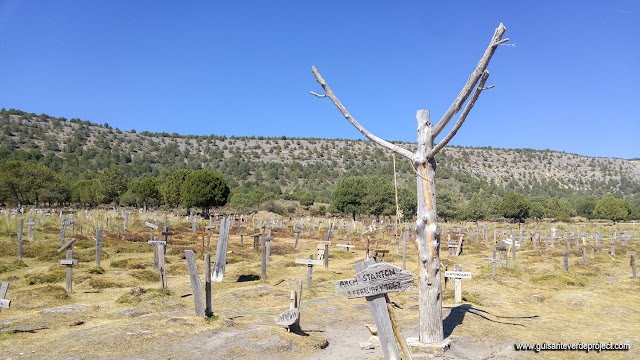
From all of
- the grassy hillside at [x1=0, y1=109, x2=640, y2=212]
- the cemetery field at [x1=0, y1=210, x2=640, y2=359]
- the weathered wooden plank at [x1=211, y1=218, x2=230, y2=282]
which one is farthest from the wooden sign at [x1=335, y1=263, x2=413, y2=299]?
the grassy hillside at [x1=0, y1=109, x2=640, y2=212]

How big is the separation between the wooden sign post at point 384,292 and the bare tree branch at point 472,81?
12.3ft

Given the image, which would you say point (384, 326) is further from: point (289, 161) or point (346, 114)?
point (289, 161)

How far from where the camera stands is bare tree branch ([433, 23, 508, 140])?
283 inches

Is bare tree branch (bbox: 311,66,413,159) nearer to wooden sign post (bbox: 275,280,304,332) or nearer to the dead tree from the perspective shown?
the dead tree

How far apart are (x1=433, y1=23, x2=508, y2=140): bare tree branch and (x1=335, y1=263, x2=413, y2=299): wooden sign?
3763 millimetres

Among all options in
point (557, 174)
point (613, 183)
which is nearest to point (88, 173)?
point (557, 174)

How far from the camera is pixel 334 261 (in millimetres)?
23203

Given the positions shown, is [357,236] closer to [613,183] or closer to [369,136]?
[369,136]

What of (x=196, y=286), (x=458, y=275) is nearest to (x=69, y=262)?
(x=196, y=286)

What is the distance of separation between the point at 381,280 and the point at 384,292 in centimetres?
16

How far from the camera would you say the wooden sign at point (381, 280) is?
5.42 metres

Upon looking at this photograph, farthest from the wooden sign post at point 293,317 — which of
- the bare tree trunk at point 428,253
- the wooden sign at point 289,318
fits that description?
the bare tree trunk at point 428,253

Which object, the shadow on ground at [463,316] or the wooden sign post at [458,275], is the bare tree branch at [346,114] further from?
the shadow on ground at [463,316]

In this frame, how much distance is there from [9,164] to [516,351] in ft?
188
